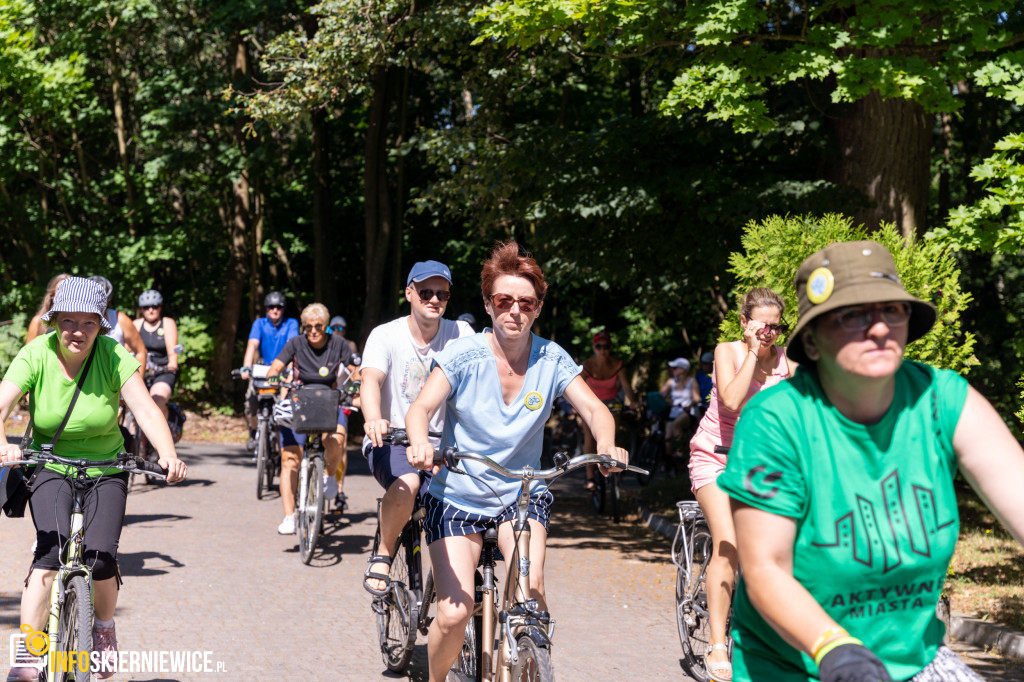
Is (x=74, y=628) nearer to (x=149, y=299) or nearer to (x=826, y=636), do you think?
(x=826, y=636)

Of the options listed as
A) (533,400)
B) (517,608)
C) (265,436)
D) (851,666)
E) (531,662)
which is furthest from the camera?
(265,436)

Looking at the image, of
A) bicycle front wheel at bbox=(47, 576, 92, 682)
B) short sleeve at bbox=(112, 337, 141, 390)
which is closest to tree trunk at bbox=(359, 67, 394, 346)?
short sleeve at bbox=(112, 337, 141, 390)

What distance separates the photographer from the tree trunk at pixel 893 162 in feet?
37.6

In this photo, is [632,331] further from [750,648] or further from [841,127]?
[750,648]

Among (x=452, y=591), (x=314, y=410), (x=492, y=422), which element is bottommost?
(x=452, y=591)

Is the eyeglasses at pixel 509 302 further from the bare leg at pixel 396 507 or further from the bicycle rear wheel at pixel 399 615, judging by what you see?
the bicycle rear wheel at pixel 399 615

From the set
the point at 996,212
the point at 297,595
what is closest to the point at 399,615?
the point at 297,595

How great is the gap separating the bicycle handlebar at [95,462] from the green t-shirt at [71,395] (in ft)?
0.33

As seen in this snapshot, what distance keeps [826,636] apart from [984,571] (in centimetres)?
751

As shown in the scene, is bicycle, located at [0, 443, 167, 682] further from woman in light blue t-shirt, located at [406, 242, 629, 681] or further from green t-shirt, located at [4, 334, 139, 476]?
woman in light blue t-shirt, located at [406, 242, 629, 681]

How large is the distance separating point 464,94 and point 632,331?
6.68 meters

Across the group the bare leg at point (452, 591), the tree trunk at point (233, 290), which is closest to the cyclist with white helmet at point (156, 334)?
the bare leg at point (452, 591)

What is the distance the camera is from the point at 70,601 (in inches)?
190

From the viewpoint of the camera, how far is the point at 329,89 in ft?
54.1
